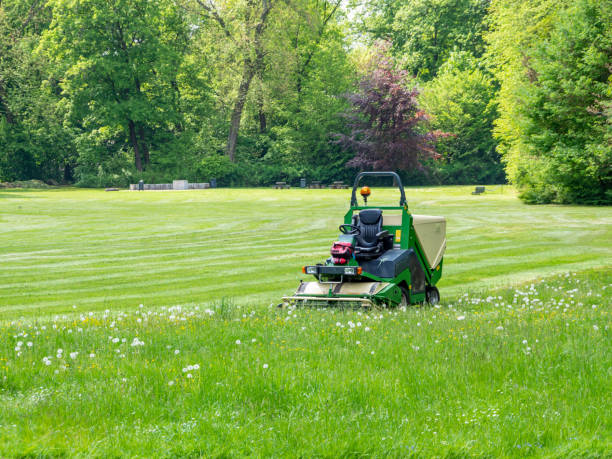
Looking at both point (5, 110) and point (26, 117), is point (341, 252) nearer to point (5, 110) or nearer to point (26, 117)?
point (26, 117)

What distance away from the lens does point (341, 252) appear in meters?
8.73

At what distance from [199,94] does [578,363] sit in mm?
61224

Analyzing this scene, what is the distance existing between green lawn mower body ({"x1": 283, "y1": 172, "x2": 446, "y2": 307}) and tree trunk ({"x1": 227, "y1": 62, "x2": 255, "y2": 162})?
174 ft

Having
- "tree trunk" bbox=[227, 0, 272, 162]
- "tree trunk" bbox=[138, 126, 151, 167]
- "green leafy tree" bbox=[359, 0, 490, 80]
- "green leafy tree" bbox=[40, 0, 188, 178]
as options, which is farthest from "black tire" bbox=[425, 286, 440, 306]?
"green leafy tree" bbox=[359, 0, 490, 80]

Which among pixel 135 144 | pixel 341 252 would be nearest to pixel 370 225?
pixel 341 252

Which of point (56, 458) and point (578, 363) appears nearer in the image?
point (56, 458)

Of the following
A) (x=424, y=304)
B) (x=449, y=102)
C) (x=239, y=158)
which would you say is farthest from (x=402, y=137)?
(x=424, y=304)

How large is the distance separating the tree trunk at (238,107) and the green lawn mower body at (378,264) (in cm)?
5306

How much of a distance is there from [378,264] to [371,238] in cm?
58

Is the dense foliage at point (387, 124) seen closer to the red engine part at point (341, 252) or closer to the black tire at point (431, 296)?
the black tire at point (431, 296)

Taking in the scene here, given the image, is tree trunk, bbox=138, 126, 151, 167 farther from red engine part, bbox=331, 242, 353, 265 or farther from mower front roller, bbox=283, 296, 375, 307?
red engine part, bbox=331, 242, 353, 265

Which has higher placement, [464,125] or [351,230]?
[464,125]

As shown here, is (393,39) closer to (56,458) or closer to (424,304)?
(424,304)

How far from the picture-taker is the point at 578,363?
18.3ft
